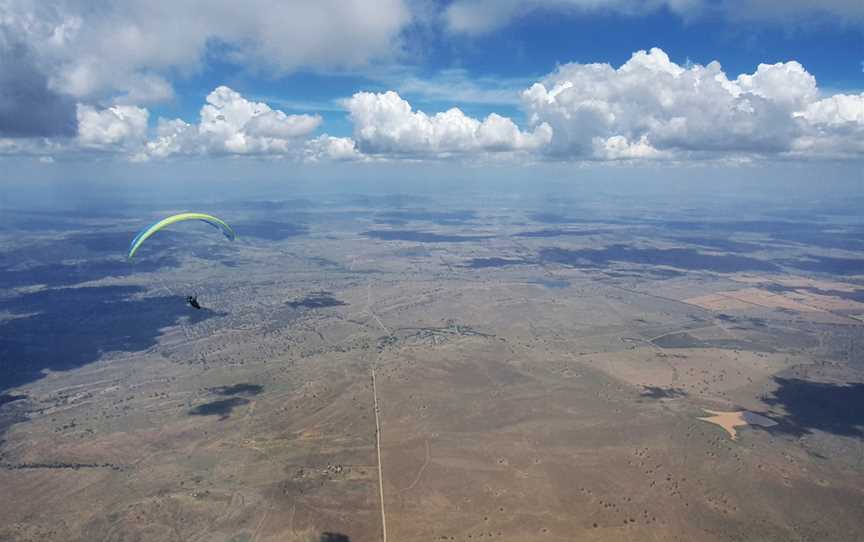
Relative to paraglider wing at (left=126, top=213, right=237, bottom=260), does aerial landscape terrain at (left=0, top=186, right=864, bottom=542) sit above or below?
below

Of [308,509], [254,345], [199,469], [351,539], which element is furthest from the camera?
[254,345]

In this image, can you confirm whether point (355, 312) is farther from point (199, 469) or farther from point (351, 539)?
point (351, 539)

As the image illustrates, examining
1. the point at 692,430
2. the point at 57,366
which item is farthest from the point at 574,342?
the point at 57,366

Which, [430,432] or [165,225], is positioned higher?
[165,225]

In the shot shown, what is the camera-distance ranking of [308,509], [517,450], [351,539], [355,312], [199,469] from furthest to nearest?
1. [355,312]
2. [517,450]
3. [199,469]
4. [308,509]
5. [351,539]

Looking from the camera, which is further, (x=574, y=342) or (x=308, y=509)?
(x=574, y=342)

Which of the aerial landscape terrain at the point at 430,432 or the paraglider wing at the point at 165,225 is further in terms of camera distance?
the paraglider wing at the point at 165,225

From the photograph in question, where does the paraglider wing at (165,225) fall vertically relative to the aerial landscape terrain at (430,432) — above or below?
above

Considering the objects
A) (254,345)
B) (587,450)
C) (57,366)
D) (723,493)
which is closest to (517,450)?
(587,450)

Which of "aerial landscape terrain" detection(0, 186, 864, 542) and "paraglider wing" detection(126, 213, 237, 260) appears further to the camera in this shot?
"paraglider wing" detection(126, 213, 237, 260)

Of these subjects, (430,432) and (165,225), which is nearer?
(165,225)
